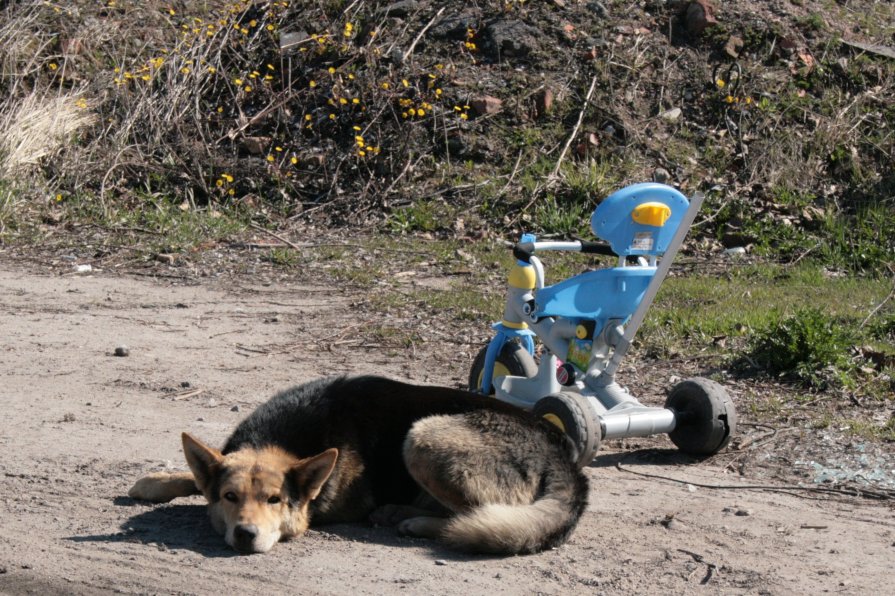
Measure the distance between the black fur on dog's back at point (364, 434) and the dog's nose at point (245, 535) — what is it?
1.48 ft

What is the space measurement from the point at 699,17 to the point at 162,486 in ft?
35.3

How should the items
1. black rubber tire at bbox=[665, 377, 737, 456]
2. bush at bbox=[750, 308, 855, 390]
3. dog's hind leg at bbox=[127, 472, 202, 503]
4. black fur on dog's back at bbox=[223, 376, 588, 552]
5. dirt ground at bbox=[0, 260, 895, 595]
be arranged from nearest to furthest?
dirt ground at bbox=[0, 260, 895, 595]
black fur on dog's back at bbox=[223, 376, 588, 552]
dog's hind leg at bbox=[127, 472, 202, 503]
black rubber tire at bbox=[665, 377, 737, 456]
bush at bbox=[750, 308, 855, 390]

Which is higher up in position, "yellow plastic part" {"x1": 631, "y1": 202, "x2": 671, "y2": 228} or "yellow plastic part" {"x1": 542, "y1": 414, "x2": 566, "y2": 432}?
"yellow plastic part" {"x1": 631, "y1": 202, "x2": 671, "y2": 228}

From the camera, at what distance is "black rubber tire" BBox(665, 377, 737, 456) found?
19.4ft

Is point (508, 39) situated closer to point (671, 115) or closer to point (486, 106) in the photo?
point (486, 106)

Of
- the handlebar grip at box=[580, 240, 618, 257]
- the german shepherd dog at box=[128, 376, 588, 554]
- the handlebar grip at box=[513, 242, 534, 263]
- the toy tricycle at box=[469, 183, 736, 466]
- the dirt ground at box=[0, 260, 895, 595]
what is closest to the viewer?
the dirt ground at box=[0, 260, 895, 595]

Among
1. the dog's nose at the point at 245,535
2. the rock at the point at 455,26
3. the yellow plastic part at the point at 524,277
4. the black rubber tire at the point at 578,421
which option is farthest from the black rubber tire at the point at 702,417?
the rock at the point at 455,26

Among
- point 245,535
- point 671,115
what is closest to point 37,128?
point 671,115

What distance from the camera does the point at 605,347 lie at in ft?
19.6

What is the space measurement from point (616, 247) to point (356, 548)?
2.22 m

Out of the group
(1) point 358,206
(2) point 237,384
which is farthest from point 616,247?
(1) point 358,206

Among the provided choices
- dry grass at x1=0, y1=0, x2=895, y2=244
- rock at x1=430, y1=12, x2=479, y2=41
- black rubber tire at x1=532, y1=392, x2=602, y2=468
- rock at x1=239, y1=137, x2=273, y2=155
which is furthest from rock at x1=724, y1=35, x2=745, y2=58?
black rubber tire at x1=532, y1=392, x2=602, y2=468

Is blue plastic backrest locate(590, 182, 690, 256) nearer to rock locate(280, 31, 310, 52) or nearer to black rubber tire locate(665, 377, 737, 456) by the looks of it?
black rubber tire locate(665, 377, 737, 456)

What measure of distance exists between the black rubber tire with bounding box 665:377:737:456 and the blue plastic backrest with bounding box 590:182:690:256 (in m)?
0.78
